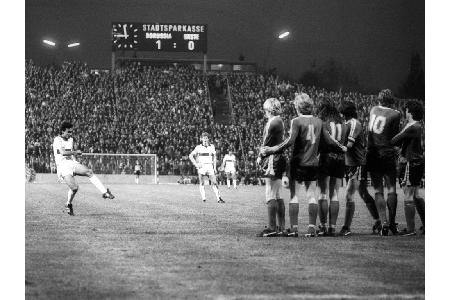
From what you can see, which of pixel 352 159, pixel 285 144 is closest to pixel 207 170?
pixel 352 159

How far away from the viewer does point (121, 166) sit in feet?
122

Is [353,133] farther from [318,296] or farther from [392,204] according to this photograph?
[318,296]

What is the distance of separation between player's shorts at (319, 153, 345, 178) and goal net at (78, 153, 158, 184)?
26.1 m

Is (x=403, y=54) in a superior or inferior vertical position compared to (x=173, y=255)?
superior

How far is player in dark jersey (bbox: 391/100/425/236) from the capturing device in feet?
33.7

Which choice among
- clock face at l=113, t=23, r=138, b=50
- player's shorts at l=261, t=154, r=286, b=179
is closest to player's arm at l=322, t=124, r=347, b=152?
player's shorts at l=261, t=154, r=286, b=179

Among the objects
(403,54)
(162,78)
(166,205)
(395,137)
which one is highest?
(162,78)

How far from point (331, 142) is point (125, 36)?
4368 centimetres

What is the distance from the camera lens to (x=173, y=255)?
8344mm

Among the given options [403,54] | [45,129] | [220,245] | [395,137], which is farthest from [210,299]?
[45,129]

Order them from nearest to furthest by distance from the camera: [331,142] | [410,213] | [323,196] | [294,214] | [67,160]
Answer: [331,142] → [294,214] → [323,196] → [410,213] → [67,160]

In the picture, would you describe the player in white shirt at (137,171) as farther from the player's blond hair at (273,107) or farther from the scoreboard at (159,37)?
the player's blond hair at (273,107)
